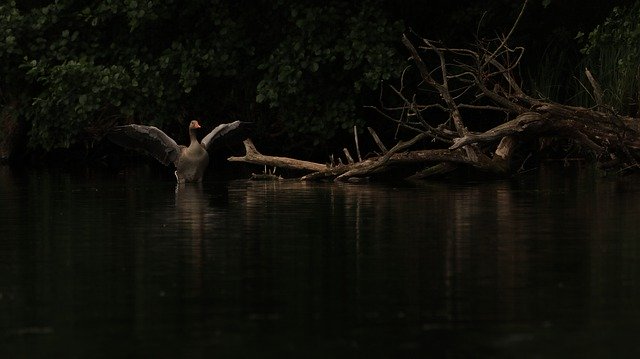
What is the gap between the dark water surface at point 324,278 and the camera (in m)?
7.49

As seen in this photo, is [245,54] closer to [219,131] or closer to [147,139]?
[219,131]

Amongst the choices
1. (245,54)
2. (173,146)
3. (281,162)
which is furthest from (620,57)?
(173,146)

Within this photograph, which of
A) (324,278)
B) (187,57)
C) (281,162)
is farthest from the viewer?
(187,57)

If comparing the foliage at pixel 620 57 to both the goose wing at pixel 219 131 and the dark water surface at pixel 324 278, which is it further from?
the dark water surface at pixel 324 278

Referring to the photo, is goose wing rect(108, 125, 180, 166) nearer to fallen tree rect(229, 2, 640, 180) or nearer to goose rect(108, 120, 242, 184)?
goose rect(108, 120, 242, 184)

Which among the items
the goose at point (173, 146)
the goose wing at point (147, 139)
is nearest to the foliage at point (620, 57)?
the goose at point (173, 146)

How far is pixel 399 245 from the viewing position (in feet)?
39.1

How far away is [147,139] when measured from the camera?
75.8 feet

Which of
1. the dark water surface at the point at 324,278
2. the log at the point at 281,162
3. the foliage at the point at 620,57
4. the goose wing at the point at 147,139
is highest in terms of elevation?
the foliage at the point at 620,57

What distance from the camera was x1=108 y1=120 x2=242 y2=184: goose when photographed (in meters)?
22.8

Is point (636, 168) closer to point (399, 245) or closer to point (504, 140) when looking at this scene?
point (504, 140)

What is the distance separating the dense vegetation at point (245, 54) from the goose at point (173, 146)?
1.76 m

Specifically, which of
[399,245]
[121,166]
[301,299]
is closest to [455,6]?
[121,166]

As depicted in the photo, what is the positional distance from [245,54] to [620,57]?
6.55 m
